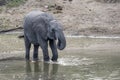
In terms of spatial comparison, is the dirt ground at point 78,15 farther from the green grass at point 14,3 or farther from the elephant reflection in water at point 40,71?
the elephant reflection in water at point 40,71

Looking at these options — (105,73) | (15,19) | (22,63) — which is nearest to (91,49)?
(22,63)

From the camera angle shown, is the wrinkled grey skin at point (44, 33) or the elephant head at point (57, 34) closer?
the elephant head at point (57, 34)

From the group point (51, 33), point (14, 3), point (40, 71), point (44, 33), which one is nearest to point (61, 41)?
point (51, 33)

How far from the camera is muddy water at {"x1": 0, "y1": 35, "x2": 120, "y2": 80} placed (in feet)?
44.7

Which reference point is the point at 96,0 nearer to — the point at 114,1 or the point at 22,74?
the point at 114,1

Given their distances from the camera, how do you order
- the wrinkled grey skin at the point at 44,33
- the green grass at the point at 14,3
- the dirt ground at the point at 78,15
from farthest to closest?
the green grass at the point at 14,3, the dirt ground at the point at 78,15, the wrinkled grey skin at the point at 44,33

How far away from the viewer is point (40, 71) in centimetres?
1448

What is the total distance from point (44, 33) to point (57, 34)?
0.73 m

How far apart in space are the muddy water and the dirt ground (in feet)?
5.70

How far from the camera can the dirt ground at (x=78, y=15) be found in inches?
911

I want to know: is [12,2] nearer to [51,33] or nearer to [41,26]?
[41,26]

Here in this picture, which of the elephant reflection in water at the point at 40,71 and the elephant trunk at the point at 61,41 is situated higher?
the elephant trunk at the point at 61,41

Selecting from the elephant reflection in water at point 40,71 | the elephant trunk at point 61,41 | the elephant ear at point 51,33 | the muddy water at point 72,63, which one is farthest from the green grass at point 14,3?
the elephant trunk at point 61,41

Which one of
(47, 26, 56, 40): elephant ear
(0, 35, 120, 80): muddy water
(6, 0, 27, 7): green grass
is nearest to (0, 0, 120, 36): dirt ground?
(6, 0, 27, 7): green grass
